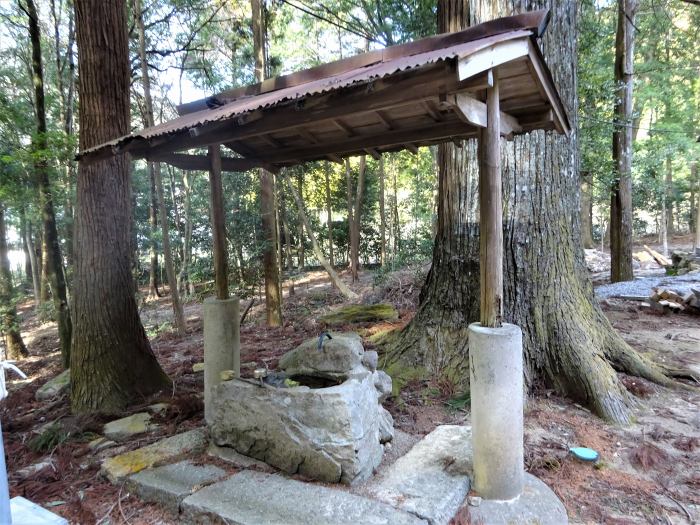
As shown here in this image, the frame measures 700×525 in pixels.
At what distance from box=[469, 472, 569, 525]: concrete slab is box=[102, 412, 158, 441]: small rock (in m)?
2.78

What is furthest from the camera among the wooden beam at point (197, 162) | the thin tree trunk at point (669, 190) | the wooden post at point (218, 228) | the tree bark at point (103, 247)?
the thin tree trunk at point (669, 190)

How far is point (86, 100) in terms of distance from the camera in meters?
4.29

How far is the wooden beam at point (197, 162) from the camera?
3642 millimetres

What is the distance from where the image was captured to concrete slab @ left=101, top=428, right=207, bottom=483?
284 cm

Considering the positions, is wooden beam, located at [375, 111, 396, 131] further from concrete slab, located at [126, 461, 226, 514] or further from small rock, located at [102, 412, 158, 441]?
small rock, located at [102, 412, 158, 441]

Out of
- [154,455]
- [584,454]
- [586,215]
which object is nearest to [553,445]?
[584,454]

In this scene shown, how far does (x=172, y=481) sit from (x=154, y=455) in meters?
0.49

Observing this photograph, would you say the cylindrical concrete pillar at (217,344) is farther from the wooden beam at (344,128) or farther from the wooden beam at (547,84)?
the wooden beam at (547,84)

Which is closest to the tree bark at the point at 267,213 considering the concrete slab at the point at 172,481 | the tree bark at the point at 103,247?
the tree bark at the point at 103,247

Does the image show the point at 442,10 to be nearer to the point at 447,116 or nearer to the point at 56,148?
the point at 447,116

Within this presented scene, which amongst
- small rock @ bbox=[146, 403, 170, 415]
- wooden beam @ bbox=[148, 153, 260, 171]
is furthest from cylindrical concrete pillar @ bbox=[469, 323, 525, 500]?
small rock @ bbox=[146, 403, 170, 415]

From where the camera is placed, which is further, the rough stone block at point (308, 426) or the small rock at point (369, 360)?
the small rock at point (369, 360)

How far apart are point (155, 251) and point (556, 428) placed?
50.6ft

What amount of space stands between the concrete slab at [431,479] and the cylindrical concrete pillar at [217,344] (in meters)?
1.53
